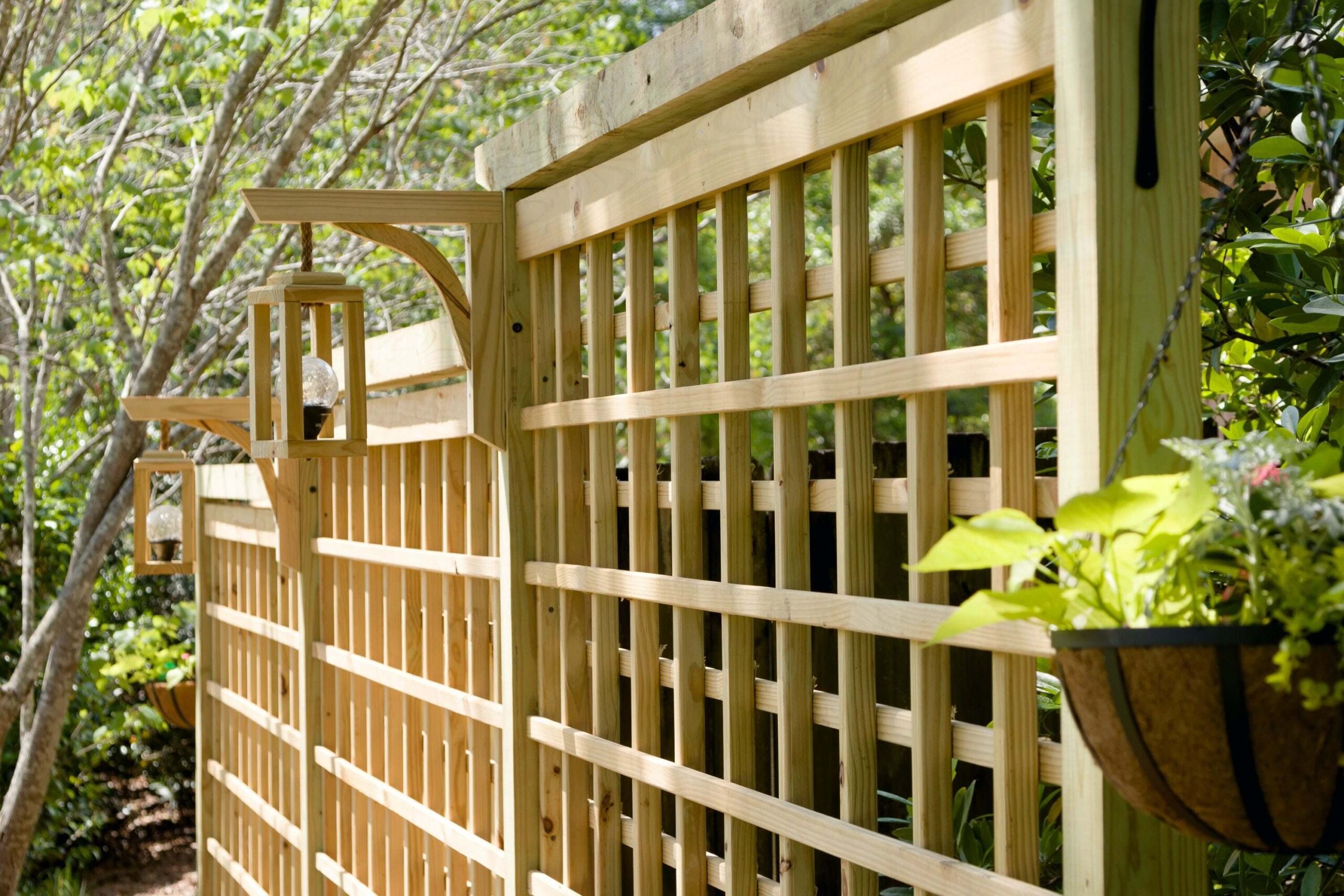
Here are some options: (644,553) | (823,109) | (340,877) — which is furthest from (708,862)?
(340,877)

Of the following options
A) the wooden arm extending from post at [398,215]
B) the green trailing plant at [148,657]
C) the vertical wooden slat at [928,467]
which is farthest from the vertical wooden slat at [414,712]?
the green trailing plant at [148,657]

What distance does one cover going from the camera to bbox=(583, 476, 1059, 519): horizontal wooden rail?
1.36 metres

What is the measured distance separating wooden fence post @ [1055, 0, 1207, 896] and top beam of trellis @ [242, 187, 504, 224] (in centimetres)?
142

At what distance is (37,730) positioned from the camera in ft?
15.4

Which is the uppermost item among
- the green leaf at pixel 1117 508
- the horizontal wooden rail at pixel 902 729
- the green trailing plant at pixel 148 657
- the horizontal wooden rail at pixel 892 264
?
the horizontal wooden rail at pixel 892 264

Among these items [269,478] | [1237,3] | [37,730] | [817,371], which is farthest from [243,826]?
[1237,3]

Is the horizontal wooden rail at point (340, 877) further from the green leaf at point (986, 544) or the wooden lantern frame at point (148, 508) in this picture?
the green leaf at point (986, 544)

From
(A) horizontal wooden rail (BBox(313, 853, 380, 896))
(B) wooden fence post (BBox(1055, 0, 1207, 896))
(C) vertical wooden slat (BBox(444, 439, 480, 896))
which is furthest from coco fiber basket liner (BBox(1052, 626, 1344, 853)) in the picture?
(A) horizontal wooden rail (BBox(313, 853, 380, 896))

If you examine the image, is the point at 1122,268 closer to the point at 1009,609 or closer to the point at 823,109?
the point at 1009,609

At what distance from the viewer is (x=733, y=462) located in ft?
6.19

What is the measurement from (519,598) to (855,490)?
1.02 m

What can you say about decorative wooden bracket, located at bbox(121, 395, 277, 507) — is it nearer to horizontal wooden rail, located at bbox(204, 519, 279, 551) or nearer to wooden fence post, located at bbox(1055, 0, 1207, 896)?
horizontal wooden rail, located at bbox(204, 519, 279, 551)

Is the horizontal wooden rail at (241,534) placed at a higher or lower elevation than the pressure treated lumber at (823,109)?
lower

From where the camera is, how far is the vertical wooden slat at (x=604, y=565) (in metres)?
2.24
